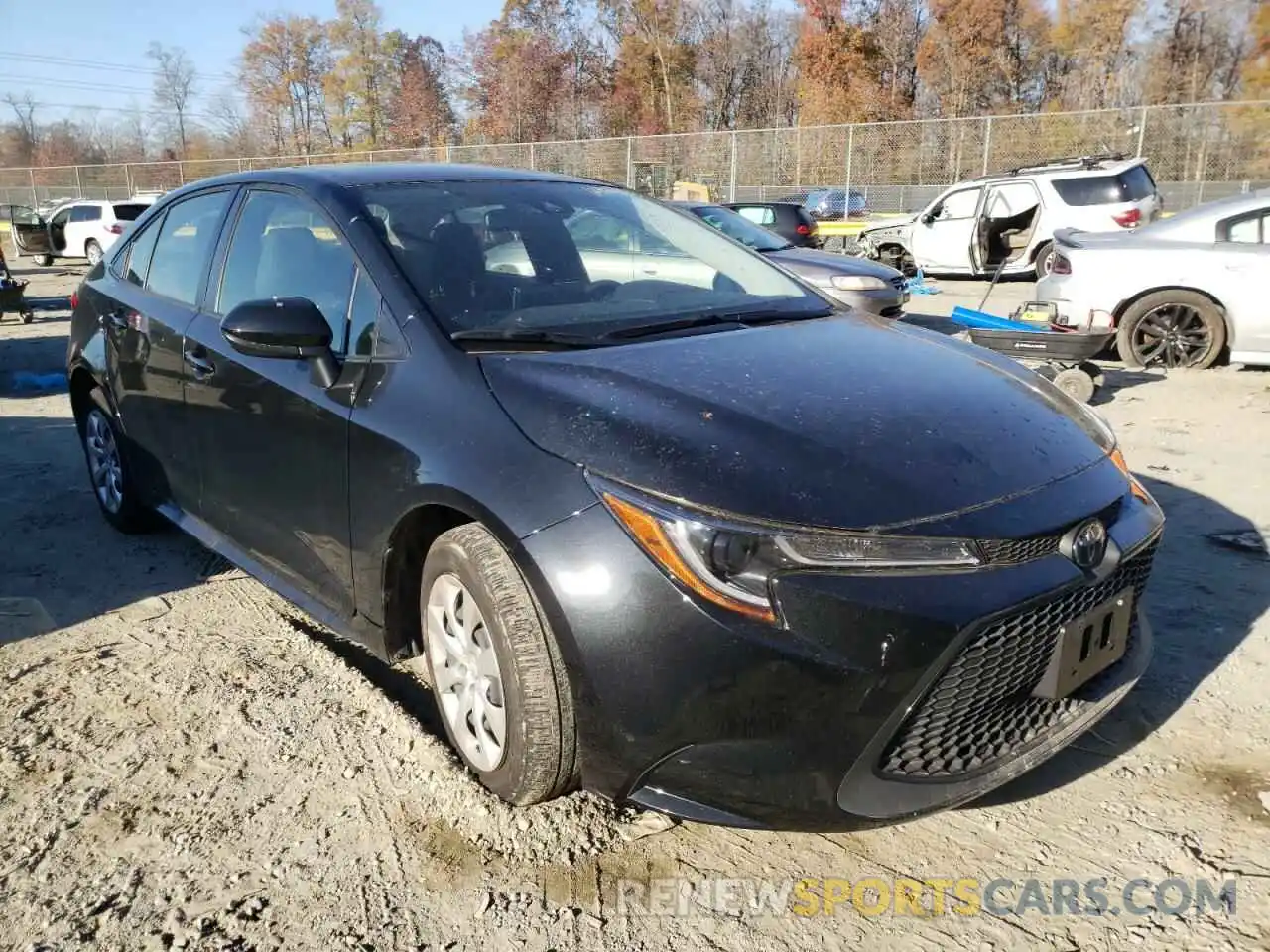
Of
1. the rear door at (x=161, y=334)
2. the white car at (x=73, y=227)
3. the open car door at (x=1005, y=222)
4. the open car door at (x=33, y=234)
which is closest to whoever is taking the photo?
the rear door at (x=161, y=334)

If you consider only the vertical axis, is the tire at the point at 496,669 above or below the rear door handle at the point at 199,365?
below

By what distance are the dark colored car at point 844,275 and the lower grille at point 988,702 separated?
598cm

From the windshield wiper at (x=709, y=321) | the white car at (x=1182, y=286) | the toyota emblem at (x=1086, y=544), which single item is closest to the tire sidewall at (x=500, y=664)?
the windshield wiper at (x=709, y=321)

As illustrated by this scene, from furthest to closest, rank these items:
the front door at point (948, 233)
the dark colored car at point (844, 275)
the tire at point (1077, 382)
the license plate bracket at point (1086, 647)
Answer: the front door at point (948, 233)
the dark colored car at point (844, 275)
the tire at point (1077, 382)
the license plate bracket at point (1086, 647)

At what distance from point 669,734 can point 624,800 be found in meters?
0.23

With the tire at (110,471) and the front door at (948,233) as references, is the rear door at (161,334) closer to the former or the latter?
the tire at (110,471)

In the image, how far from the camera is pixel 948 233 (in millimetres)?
15422

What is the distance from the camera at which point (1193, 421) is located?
20.5 feet

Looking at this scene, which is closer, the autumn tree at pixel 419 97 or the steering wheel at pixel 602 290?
the steering wheel at pixel 602 290

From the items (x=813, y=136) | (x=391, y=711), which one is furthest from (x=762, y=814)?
(x=813, y=136)

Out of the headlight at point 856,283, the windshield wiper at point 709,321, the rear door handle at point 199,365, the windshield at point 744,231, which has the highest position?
the windshield at point 744,231

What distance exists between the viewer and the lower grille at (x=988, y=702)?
2047 mm

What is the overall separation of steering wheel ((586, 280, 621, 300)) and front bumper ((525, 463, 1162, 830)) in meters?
1.15

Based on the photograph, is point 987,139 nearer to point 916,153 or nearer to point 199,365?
point 916,153
